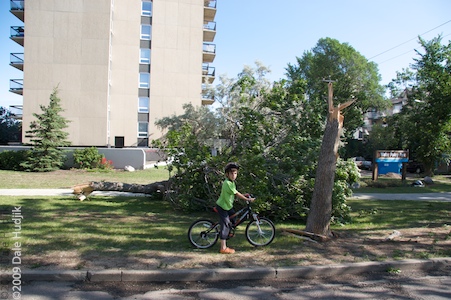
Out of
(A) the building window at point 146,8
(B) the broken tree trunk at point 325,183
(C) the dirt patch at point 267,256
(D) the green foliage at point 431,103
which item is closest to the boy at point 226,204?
(C) the dirt patch at point 267,256

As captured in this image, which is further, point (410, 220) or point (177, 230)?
point (410, 220)

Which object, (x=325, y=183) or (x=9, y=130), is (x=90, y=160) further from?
(x=9, y=130)

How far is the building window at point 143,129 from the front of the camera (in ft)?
112

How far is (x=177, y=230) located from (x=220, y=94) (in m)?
11.7

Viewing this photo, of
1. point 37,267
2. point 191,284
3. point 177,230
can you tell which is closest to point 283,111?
point 177,230

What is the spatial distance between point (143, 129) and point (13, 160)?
13551mm

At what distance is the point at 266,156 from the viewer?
9891 millimetres

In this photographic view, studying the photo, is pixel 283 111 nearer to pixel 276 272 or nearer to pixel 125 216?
pixel 125 216

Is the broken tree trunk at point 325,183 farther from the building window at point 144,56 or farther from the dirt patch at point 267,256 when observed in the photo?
the building window at point 144,56

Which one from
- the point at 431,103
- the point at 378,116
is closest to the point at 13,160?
the point at 431,103

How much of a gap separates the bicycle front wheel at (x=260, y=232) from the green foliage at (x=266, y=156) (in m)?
1.89

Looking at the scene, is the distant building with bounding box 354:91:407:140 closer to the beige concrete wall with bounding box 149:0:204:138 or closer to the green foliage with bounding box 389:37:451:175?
the green foliage with bounding box 389:37:451:175

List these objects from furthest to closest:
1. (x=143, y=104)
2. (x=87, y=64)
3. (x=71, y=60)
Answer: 1. (x=143, y=104)
2. (x=87, y=64)
3. (x=71, y=60)

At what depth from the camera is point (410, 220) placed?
9.34 meters
